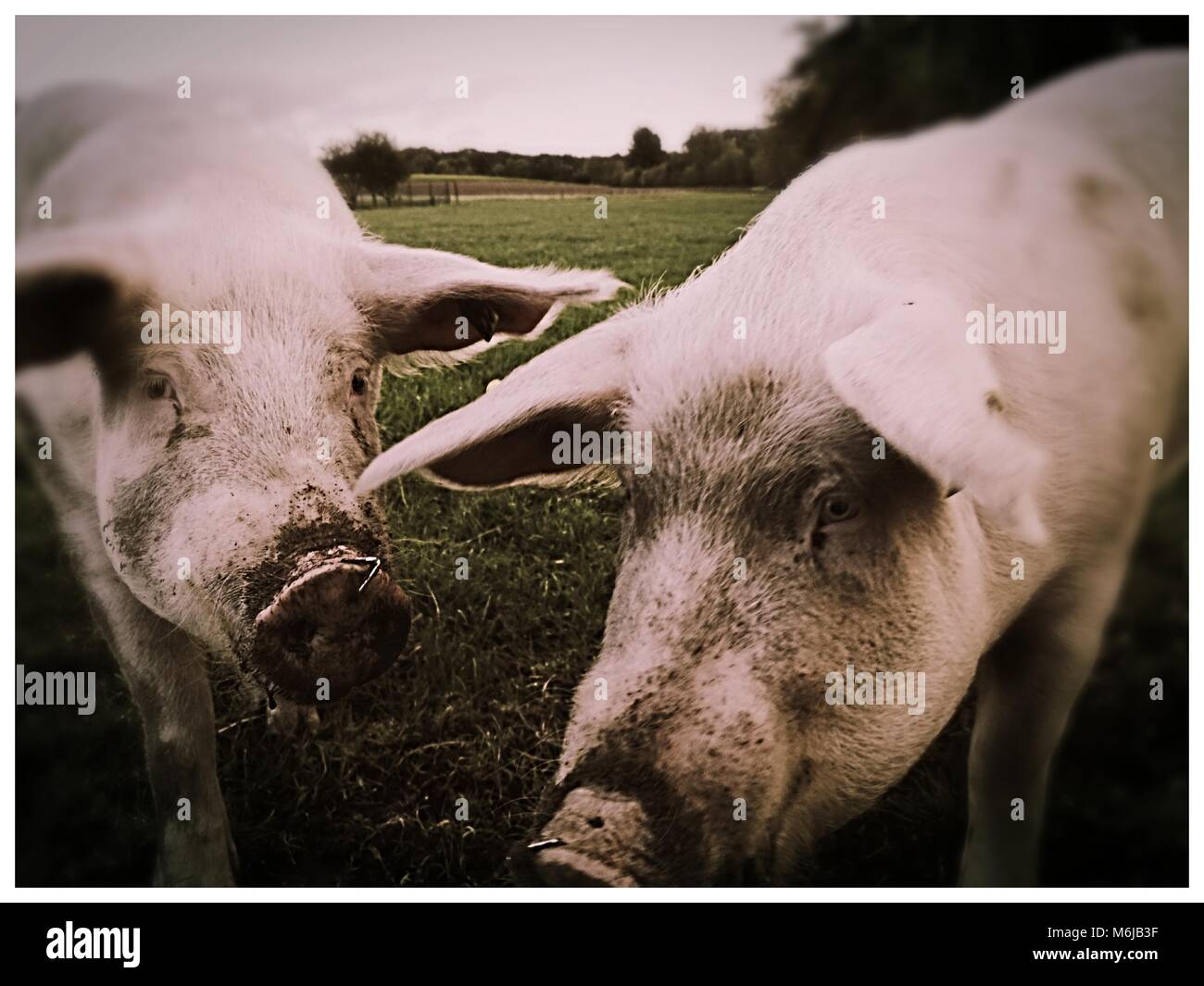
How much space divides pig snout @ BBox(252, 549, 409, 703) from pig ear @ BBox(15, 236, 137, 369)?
789 millimetres

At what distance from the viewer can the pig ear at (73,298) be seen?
2.56 meters

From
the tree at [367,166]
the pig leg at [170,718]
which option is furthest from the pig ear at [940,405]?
the pig leg at [170,718]

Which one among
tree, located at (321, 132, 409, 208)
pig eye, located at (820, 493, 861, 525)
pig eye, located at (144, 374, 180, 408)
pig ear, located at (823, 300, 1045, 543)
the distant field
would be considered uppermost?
tree, located at (321, 132, 409, 208)

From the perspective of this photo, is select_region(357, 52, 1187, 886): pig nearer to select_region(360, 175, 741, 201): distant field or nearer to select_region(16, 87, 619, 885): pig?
select_region(16, 87, 619, 885): pig

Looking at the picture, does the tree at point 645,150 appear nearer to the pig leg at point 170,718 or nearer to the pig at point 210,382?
the pig at point 210,382

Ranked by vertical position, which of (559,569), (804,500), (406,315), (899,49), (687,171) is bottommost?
(559,569)

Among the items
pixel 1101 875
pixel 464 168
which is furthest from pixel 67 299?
pixel 1101 875

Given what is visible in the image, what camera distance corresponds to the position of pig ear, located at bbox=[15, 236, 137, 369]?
2.56 m

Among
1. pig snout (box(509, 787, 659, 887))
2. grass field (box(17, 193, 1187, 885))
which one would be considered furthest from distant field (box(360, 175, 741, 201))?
pig snout (box(509, 787, 659, 887))

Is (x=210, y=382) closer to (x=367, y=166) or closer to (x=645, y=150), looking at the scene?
(x=367, y=166)

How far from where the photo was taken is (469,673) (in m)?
3.05

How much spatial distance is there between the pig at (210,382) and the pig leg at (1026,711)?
1.42 m
